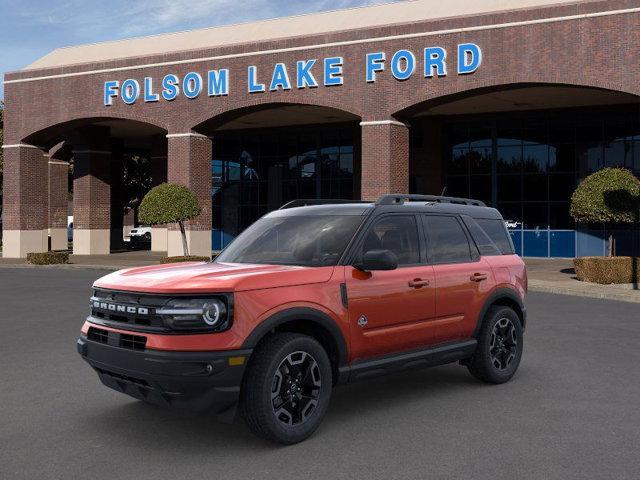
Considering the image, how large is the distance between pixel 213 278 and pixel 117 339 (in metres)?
0.93

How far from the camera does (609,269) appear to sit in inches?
824

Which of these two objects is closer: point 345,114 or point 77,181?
point 345,114

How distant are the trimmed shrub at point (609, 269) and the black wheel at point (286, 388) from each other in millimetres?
16882

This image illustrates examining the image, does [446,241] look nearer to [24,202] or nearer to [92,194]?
[24,202]

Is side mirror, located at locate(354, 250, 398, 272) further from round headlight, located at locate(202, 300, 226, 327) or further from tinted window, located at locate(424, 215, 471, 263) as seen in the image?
round headlight, located at locate(202, 300, 226, 327)

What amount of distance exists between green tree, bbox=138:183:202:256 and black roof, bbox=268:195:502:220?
2201 centimetres

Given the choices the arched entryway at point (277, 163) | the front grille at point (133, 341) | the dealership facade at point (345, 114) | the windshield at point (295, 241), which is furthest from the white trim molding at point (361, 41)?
the front grille at point (133, 341)

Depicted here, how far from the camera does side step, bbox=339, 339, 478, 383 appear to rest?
6246 mm

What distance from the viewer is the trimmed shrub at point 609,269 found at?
68.7 feet

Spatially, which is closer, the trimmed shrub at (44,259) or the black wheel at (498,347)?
the black wheel at (498,347)

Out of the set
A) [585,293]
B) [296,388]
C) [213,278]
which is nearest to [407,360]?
[296,388]

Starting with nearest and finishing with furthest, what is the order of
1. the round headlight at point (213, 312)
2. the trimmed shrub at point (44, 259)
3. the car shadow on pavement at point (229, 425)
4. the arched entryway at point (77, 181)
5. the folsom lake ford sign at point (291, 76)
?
the round headlight at point (213, 312), the car shadow on pavement at point (229, 425), the folsom lake ford sign at point (291, 76), the trimmed shrub at point (44, 259), the arched entryway at point (77, 181)

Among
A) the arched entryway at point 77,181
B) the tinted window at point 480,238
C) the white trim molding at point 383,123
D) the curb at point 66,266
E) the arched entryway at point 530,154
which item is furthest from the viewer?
the arched entryway at point 77,181

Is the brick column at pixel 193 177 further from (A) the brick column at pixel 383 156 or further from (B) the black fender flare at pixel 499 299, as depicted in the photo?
(B) the black fender flare at pixel 499 299
